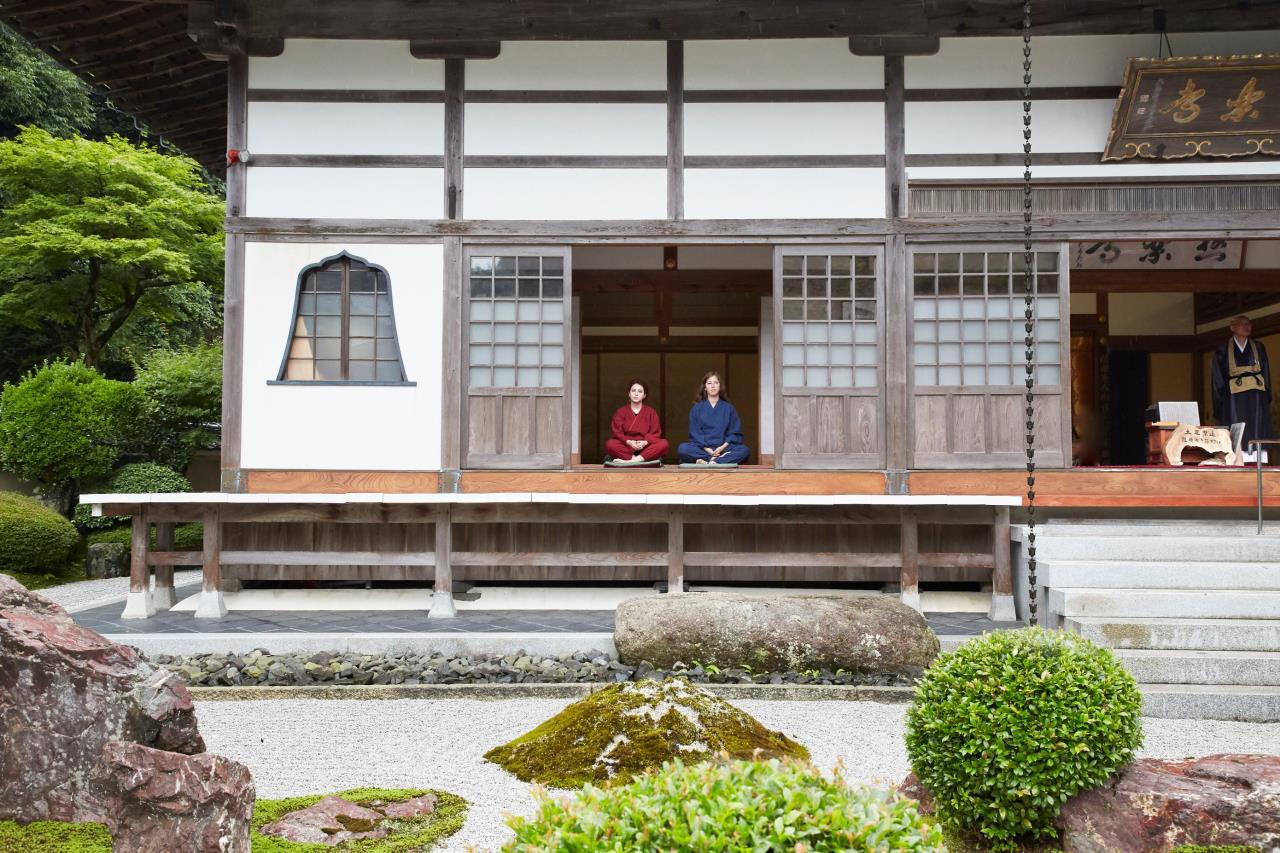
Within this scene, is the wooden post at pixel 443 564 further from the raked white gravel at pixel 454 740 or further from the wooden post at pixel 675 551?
the raked white gravel at pixel 454 740

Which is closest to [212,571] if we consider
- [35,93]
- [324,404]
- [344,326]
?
[324,404]

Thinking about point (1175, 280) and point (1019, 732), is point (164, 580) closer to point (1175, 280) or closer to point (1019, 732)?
point (1019, 732)

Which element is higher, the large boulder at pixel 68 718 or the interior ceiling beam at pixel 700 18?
the interior ceiling beam at pixel 700 18

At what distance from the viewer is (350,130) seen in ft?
29.1

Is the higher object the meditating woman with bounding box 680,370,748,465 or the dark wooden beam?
the dark wooden beam

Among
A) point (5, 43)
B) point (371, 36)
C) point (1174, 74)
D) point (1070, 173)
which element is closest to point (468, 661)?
point (371, 36)

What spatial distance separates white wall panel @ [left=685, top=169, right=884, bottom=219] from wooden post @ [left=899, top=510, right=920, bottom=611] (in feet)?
9.32

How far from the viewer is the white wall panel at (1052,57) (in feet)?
28.4

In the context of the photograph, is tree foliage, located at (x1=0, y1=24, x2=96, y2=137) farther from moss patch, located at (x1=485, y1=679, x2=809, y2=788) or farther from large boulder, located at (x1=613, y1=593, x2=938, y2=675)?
moss patch, located at (x1=485, y1=679, x2=809, y2=788)

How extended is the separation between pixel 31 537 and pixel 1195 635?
40.4 ft

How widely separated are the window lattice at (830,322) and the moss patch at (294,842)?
18.6 ft

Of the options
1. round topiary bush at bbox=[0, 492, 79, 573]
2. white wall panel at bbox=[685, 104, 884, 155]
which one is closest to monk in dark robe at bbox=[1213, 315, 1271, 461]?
white wall panel at bbox=[685, 104, 884, 155]

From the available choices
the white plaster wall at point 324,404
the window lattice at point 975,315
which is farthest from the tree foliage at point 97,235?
the window lattice at point 975,315

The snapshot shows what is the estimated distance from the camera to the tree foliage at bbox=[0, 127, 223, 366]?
14516 millimetres
